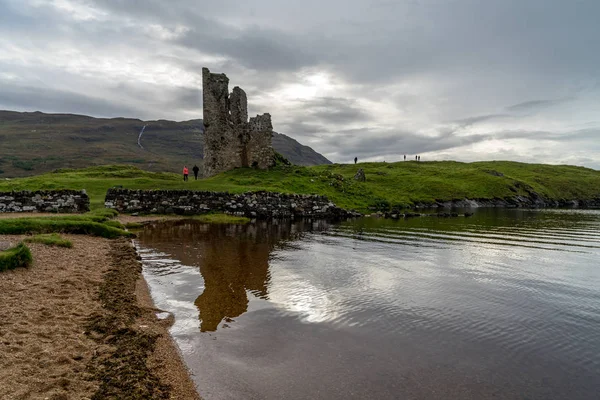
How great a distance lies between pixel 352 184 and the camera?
57594mm

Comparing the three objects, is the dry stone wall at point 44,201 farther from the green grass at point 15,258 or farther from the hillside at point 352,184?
the green grass at point 15,258

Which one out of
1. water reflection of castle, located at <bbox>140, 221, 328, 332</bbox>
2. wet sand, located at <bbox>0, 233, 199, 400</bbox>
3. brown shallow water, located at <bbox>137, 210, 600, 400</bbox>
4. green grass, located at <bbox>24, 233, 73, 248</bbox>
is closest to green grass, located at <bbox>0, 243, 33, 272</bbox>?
wet sand, located at <bbox>0, 233, 199, 400</bbox>

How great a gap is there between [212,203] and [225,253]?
19.6 metres

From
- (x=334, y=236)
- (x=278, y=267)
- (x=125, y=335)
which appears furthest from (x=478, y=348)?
(x=334, y=236)

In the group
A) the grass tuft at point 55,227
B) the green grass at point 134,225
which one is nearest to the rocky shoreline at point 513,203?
the green grass at point 134,225

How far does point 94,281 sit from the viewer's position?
40.9ft

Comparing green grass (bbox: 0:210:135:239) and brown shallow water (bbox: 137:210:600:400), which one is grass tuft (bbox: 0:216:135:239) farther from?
brown shallow water (bbox: 137:210:600:400)

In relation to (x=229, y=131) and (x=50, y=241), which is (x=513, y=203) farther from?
(x=50, y=241)

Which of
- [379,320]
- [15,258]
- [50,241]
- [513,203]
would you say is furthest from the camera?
[513,203]

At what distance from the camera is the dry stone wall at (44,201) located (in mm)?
30252

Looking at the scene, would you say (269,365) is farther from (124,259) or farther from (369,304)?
(124,259)

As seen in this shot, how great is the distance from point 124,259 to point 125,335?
27.7 feet

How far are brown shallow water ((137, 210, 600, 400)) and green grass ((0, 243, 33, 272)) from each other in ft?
13.3

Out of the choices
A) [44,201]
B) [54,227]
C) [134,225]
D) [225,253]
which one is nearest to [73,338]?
[225,253]
